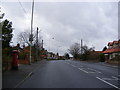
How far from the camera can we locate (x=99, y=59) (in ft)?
168

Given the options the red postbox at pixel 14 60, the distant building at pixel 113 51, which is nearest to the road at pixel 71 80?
the red postbox at pixel 14 60

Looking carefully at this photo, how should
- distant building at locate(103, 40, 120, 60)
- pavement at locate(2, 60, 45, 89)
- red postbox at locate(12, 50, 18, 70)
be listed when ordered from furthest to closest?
distant building at locate(103, 40, 120, 60) < red postbox at locate(12, 50, 18, 70) < pavement at locate(2, 60, 45, 89)

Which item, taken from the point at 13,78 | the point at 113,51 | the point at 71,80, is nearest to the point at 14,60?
the point at 13,78

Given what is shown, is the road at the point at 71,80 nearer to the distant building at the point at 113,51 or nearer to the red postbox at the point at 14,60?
the red postbox at the point at 14,60

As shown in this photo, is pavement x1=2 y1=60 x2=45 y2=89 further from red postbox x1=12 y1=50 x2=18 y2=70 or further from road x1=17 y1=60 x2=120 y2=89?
red postbox x1=12 y1=50 x2=18 y2=70

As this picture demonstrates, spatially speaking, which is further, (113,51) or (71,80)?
(113,51)

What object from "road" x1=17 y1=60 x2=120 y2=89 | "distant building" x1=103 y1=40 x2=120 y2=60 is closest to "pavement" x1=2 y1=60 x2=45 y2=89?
"road" x1=17 y1=60 x2=120 y2=89

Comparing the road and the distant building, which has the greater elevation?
the distant building

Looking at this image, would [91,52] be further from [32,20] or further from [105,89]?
[105,89]

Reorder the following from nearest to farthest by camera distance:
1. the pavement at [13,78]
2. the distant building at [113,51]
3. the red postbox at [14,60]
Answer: the pavement at [13,78] < the red postbox at [14,60] < the distant building at [113,51]

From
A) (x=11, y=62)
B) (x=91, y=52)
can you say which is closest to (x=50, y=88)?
(x=11, y=62)

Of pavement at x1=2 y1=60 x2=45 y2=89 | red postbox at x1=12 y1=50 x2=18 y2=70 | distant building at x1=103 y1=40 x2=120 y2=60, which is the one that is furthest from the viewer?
distant building at x1=103 y1=40 x2=120 y2=60

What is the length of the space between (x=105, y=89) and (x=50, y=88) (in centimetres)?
252

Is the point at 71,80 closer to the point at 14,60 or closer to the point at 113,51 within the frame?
the point at 14,60
